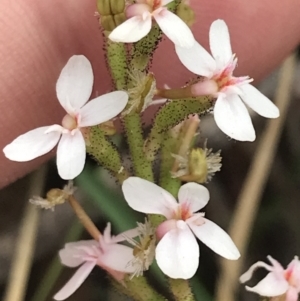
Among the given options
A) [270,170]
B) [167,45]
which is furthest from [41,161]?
[270,170]

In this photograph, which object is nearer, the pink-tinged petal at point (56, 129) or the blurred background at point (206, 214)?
the pink-tinged petal at point (56, 129)

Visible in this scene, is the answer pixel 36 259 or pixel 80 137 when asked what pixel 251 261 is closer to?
pixel 36 259

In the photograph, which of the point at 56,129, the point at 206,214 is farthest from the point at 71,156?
the point at 206,214

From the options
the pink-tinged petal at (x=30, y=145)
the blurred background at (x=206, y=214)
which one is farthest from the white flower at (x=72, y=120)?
the blurred background at (x=206, y=214)

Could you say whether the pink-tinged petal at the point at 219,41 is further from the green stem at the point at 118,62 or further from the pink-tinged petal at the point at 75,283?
the pink-tinged petal at the point at 75,283

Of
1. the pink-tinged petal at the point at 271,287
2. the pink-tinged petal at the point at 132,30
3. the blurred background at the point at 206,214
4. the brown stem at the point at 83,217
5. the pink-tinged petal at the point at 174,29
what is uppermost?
the pink-tinged petal at the point at 132,30

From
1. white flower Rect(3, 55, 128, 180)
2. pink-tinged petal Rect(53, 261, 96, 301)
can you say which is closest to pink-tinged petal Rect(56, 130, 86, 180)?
white flower Rect(3, 55, 128, 180)
